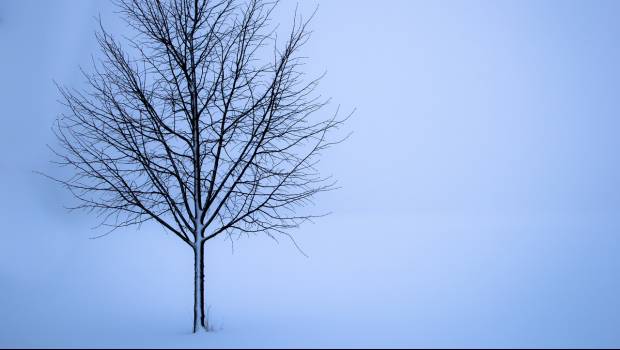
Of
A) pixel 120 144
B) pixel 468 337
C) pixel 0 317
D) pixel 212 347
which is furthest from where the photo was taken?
pixel 0 317

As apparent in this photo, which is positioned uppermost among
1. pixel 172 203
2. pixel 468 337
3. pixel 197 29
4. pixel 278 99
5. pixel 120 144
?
pixel 197 29

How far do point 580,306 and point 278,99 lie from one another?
6584 millimetres

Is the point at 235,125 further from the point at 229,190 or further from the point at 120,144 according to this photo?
the point at 120,144

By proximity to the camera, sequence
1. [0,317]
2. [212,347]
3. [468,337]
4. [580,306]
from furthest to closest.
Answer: [580,306] → [0,317] → [468,337] → [212,347]

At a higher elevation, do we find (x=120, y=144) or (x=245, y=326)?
(x=120, y=144)

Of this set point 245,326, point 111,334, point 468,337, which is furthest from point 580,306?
point 111,334

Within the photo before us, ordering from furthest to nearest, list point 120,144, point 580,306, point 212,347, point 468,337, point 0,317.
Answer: point 580,306, point 0,317, point 120,144, point 468,337, point 212,347

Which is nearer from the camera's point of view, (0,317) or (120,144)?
(120,144)

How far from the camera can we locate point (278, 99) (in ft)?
20.9

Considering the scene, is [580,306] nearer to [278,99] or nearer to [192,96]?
[278,99]

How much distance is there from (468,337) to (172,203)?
4236 mm

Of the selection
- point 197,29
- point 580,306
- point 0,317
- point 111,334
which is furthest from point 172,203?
point 580,306

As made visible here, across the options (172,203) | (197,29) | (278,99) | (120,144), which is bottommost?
(172,203)

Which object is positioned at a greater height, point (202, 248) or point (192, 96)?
point (192, 96)
